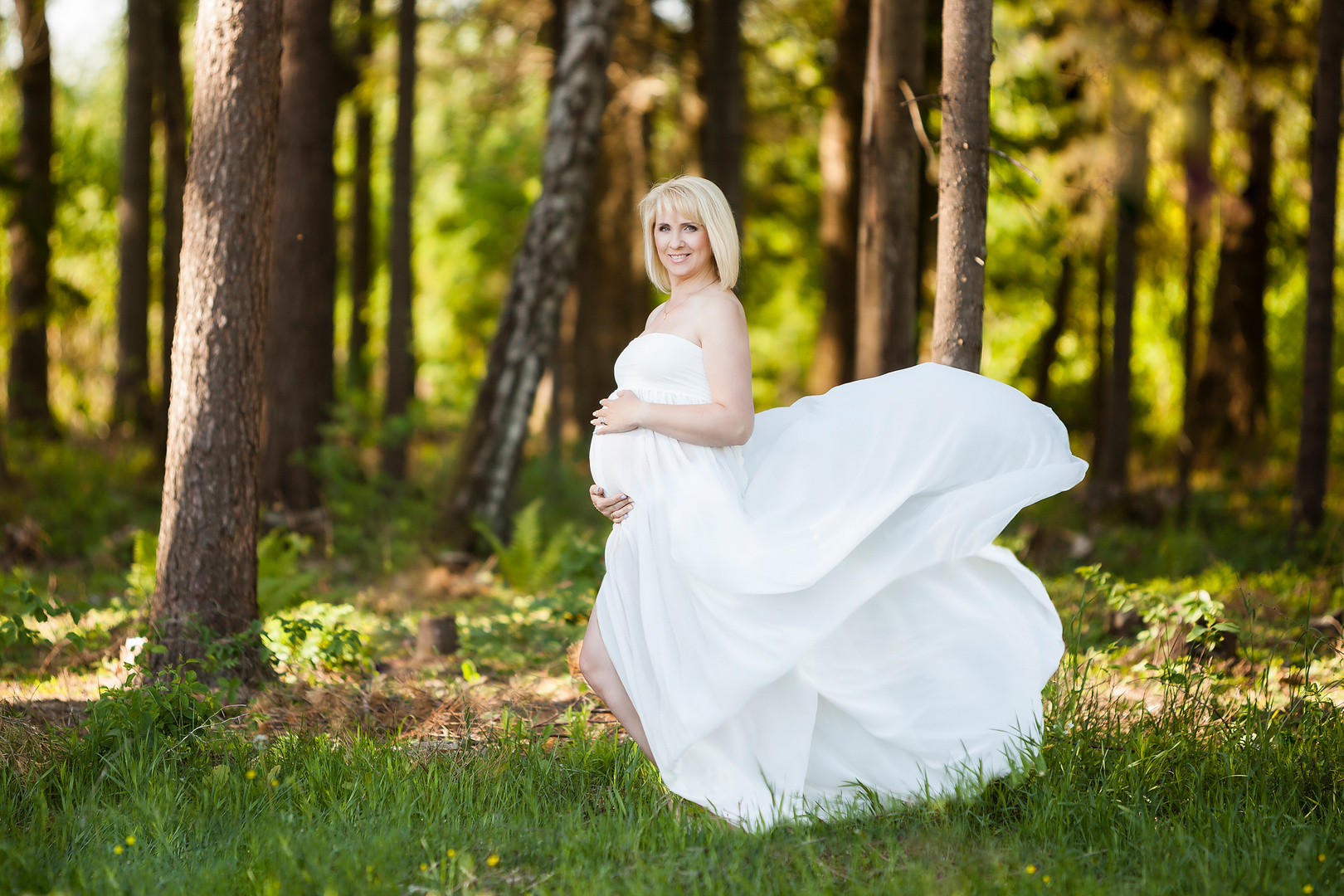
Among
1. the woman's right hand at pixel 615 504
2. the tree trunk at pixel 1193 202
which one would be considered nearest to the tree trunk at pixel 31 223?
the woman's right hand at pixel 615 504

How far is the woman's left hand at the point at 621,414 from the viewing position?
375cm

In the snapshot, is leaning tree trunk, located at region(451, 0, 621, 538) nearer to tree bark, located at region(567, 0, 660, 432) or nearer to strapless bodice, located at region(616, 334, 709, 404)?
strapless bodice, located at region(616, 334, 709, 404)

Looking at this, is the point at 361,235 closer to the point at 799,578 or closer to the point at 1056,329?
the point at 1056,329

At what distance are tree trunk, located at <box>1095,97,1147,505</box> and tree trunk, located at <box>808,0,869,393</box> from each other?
2918 millimetres

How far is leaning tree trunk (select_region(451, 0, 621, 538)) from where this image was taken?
8.64 m

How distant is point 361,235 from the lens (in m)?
16.4

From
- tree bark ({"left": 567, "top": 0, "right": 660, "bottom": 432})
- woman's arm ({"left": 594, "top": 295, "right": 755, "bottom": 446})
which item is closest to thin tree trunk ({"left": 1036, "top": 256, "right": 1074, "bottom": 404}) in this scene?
tree bark ({"left": 567, "top": 0, "right": 660, "bottom": 432})

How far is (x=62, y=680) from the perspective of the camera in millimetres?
5250

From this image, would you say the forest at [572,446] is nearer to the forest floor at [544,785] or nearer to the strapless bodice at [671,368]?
the forest floor at [544,785]

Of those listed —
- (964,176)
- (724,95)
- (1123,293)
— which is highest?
(724,95)

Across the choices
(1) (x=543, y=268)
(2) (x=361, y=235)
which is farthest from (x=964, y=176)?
(2) (x=361, y=235)

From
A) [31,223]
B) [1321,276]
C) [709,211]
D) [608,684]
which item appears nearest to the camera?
[709,211]

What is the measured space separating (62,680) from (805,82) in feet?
45.7

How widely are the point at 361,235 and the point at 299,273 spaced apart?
7644 millimetres
